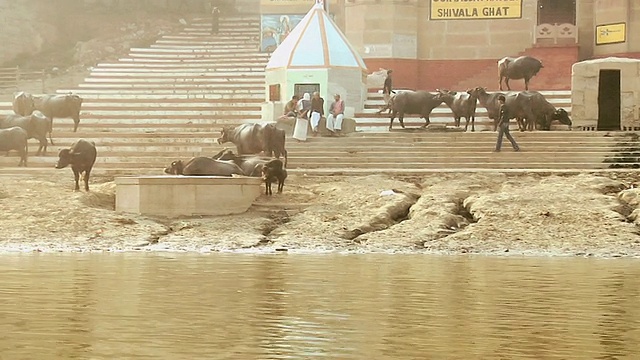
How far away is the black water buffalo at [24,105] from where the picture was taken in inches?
1276

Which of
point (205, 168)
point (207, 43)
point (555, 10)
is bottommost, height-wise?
point (205, 168)

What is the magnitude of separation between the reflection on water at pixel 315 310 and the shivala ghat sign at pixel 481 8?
2515cm

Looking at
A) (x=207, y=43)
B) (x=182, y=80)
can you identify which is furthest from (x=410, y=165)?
(x=207, y=43)

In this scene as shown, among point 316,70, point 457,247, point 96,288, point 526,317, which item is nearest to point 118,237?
point 457,247

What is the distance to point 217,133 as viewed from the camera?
101 ft

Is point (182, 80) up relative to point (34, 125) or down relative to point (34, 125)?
up

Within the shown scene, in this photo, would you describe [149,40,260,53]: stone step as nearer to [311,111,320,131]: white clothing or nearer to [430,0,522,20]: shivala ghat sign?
[430,0,522,20]: shivala ghat sign

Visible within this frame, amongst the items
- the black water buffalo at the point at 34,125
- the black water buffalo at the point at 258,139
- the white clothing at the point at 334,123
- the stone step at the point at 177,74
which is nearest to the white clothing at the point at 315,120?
the white clothing at the point at 334,123

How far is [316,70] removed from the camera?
34906 millimetres

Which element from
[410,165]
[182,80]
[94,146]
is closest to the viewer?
[94,146]

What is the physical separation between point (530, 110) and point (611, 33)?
1085cm

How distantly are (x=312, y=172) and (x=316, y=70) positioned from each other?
383 inches

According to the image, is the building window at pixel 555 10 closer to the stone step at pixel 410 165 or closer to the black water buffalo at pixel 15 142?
the stone step at pixel 410 165

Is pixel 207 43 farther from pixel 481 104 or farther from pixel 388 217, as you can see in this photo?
pixel 388 217
